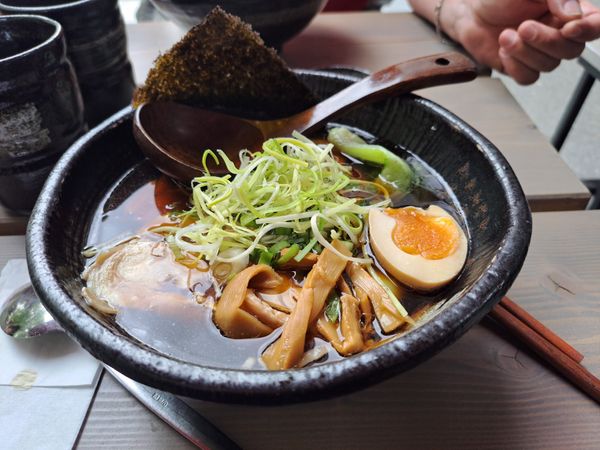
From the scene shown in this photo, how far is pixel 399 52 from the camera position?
5.79 ft

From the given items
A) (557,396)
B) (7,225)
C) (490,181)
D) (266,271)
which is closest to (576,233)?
(490,181)

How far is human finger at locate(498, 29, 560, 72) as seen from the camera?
4.83 ft

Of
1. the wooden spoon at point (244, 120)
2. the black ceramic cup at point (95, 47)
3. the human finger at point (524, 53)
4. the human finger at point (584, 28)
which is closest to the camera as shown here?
the wooden spoon at point (244, 120)

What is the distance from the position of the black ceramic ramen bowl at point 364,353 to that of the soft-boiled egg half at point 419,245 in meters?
0.03

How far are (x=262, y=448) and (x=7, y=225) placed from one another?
0.79 m

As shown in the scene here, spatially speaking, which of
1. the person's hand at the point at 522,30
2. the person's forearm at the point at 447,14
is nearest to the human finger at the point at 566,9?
the person's hand at the point at 522,30

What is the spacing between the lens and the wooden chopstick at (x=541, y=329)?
0.80 m

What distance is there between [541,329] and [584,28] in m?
0.95

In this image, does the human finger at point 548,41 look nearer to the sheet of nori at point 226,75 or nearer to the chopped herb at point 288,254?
the sheet of nori at point 226,75

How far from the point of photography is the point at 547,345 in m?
0.81

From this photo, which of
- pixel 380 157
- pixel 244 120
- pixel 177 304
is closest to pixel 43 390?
pixel 177 304

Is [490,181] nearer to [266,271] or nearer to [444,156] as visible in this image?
[444,156]

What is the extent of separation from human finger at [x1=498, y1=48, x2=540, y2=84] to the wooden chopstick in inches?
38.5

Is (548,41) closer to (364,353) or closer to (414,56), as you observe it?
(414,56)
